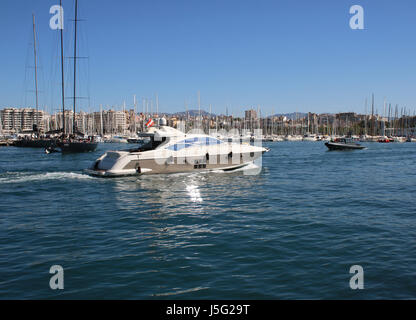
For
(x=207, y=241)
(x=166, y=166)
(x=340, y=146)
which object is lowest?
(x=207, y=241)

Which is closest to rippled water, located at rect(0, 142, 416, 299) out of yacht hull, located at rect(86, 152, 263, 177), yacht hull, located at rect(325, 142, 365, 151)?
yacht hull, located at rect(86, 152, 263, 177)

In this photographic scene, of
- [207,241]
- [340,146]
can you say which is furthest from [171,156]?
[340,146]

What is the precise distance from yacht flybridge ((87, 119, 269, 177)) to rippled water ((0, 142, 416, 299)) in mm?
3327

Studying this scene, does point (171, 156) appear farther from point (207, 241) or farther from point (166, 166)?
point (207, 241)

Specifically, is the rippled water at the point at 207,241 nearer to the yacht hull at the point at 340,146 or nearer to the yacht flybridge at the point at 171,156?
the yacht flybridge at the point at 171,156

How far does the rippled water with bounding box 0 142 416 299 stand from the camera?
22.1 ft

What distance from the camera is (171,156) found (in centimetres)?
2164

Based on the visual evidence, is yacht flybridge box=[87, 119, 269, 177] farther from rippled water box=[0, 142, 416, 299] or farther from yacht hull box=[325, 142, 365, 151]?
yacht hull box=[325, 142, 365, 151]

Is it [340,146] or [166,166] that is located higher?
[340,146]

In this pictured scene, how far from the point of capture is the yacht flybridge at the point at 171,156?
20641mm

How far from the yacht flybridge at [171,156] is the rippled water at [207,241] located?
3327 mm

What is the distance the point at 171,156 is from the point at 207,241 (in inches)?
498
